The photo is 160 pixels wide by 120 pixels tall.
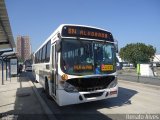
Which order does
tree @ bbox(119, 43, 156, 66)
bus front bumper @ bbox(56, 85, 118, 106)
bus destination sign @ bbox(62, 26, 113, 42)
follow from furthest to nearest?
1. tree @ bbox(119, 43, 156, 66)
2. bus destination sign @ bbox(62, 26, 113, 42)
3. bus front bumper @ bbox(56, 85, 118, 106)

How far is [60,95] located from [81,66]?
1.34m

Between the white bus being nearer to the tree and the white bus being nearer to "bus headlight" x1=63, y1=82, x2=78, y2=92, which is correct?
"bus headlight" x1=63, y1=82, x2=78, y2=92

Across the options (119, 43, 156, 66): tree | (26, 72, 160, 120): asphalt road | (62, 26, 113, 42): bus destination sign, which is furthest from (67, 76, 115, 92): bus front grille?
(119, 43, 156, 66): tree

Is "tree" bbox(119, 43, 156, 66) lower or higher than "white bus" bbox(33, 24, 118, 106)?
higher

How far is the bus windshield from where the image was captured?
29.0 feet

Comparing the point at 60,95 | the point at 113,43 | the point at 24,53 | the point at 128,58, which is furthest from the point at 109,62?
the point at 24,53

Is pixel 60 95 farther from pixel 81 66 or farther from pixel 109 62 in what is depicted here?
pixel 109 62

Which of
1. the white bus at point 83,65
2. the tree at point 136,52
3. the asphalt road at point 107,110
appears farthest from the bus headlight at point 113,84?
the tree at point 136,52

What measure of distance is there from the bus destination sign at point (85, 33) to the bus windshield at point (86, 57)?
25cm

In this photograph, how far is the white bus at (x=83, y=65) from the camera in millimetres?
8773

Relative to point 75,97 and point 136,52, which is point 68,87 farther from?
point 136,52

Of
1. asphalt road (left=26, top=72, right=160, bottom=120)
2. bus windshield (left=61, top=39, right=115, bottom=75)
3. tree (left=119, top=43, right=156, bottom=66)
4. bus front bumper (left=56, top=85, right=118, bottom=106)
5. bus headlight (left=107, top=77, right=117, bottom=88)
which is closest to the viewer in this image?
asphalt road (left=26, top=72, right=160, bottom=120)

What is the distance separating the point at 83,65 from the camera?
9031mm

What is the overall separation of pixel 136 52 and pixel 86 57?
2549 inches
